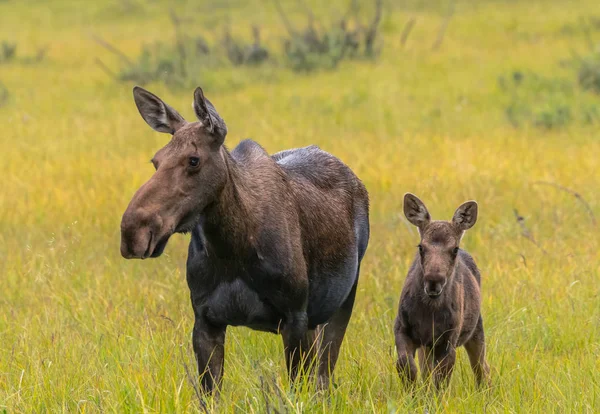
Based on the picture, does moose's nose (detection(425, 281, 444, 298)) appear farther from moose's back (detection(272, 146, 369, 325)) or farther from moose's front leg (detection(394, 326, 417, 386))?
moose's back (detection(272, 146, 369, 325))

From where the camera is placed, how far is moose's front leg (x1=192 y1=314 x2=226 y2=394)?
16.9ft

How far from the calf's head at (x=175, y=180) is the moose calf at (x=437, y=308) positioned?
142 centimetres

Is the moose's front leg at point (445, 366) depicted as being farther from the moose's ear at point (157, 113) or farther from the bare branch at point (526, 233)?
the bare branch at point (526, 233)

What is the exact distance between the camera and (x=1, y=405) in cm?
495

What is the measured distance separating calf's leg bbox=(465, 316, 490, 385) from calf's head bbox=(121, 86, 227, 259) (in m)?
2.02

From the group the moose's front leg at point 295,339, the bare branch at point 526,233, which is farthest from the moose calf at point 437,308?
the bare branch at point 526,233

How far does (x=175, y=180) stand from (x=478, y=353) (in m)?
2.38

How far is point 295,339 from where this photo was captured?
515 centimetres

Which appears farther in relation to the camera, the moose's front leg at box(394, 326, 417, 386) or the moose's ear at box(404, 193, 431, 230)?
the moose's ear at box(404, 193, 431, 230)

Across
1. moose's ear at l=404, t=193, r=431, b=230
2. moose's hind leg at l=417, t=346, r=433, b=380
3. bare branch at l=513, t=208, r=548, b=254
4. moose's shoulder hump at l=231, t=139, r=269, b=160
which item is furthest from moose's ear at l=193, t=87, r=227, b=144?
bare branch at l=513, t=208, r=548, b=254

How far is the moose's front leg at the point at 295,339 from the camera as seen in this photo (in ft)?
16.8

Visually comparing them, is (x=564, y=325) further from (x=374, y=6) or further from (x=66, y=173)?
(x=374, y=6)

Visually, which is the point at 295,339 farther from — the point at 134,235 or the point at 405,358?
the point at 134,235

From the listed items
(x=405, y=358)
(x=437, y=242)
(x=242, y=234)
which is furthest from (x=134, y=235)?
(x=437, y=242)
